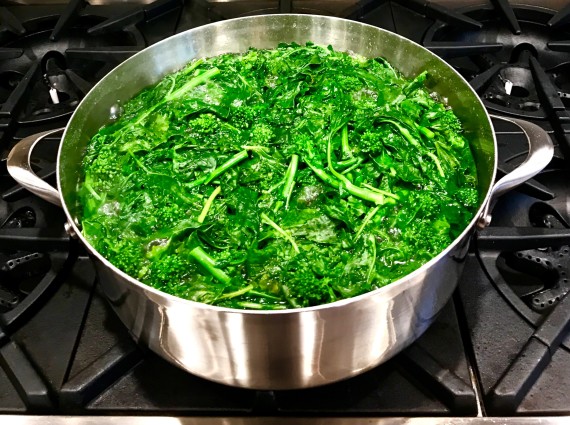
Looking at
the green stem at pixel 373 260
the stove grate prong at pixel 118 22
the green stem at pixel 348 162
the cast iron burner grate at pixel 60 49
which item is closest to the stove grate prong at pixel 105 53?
the cast iron burner grate at pixel 60 49

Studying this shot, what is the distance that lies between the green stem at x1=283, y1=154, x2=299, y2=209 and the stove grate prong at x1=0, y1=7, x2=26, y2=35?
57.9 inches

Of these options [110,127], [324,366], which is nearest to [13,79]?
[110,127]

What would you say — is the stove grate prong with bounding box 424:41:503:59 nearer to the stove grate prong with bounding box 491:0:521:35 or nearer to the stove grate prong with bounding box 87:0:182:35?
the stove grate prong with bounding box 491:0:521:35

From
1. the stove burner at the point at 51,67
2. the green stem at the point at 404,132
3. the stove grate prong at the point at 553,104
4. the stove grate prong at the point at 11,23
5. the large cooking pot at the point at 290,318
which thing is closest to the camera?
the large cooking pot at the point at 290,318

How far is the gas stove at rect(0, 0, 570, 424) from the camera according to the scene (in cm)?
128

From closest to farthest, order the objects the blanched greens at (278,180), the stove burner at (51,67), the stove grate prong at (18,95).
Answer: the blanched greens at (278,180) < the stove grate prong at (18,95) < the stove burner at (51,67)

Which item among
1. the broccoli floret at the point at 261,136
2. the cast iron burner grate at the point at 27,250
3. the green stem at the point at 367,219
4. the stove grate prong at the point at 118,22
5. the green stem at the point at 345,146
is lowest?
the cast iron burner grate at the point at 27,250

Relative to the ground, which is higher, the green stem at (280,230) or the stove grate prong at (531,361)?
the green stem at (280,230)

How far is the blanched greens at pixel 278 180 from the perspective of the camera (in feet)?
4.22

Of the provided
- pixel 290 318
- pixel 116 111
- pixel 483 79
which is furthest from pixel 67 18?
pixel 290 318

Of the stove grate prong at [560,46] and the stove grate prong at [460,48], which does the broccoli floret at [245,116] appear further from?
the stove grate prong at [560,46]

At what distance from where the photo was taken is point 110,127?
175cm

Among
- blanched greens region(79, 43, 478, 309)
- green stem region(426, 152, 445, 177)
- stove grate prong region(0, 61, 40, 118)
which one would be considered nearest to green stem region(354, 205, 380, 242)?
blanched greens region(79, 43, 478, 309)

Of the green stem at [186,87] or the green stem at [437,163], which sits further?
the green stem at [186,87]
